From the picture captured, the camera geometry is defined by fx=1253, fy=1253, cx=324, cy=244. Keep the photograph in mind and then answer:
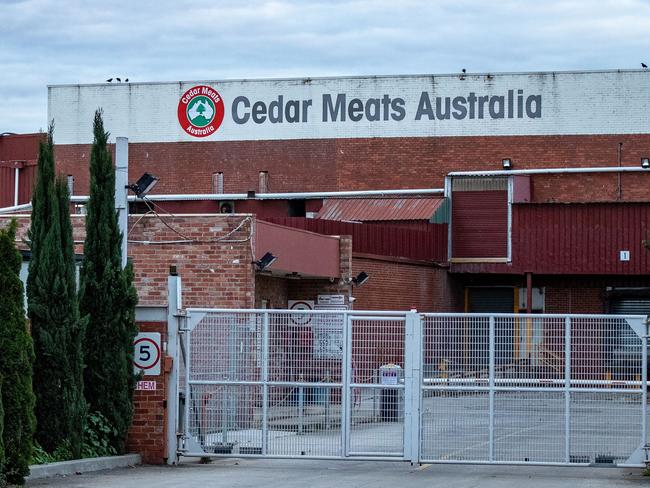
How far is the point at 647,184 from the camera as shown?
153 feet

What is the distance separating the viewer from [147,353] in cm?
1834

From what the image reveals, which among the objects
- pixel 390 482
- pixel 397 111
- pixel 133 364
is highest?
pixel 397 111

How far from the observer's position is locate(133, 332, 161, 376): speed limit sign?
18.3 m

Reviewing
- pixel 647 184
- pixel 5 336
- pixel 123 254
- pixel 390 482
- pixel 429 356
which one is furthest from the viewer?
pixel 647 184

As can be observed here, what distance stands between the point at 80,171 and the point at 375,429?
37.3 meters

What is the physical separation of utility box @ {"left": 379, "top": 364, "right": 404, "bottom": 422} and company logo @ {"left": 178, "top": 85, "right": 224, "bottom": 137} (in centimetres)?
3431

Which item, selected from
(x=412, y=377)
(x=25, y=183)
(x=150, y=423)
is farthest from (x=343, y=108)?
(x=412, y=377)

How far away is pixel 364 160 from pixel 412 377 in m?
32.9

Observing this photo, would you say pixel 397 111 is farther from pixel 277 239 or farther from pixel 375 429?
pixel 375 429

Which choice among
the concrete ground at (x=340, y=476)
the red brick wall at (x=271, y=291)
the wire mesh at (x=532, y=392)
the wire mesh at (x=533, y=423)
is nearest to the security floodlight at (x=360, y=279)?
the red brick wall at (x=271, y=291)

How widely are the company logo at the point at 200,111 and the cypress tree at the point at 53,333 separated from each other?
34.7 metres

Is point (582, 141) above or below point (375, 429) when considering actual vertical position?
above

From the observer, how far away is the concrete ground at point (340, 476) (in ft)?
50.7

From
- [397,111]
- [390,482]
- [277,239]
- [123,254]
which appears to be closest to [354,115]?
[397,111]
